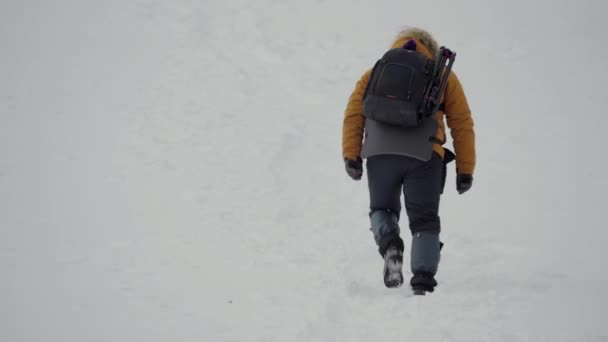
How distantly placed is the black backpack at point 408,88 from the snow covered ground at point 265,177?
3.50 ft

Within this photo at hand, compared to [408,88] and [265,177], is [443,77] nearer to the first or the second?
[408,88]

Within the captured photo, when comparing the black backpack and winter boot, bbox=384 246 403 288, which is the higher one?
the black backpack

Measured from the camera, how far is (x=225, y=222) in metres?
5.84

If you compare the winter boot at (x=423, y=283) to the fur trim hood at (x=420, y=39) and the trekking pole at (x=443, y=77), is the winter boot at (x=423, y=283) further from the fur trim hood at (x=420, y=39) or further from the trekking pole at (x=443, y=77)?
the fur trim hood at (x=420, y=39)

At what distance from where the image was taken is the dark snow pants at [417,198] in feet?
12.7

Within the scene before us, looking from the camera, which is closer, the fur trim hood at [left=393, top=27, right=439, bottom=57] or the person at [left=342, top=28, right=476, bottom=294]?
the person at [left=342, top=28, right=476, bottom=294]

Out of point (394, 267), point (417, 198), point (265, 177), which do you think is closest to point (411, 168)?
point (417, 198)

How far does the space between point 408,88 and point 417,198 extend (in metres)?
0.66

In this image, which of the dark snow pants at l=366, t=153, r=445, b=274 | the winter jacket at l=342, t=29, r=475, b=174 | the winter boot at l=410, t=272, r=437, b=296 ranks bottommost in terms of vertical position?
the winter boot at l=410, t=272, r=437, b=296

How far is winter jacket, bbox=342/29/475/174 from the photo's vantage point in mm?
3984

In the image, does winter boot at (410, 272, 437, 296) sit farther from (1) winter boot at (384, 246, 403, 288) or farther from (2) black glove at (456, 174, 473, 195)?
(2) black glove at (456, 174, 473, 195)

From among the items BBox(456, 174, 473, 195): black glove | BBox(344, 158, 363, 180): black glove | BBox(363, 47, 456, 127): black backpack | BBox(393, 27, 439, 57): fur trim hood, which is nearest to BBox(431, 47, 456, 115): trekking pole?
BBox(363, 47, 456, 127): black backpack

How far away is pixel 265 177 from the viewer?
22.5 feet

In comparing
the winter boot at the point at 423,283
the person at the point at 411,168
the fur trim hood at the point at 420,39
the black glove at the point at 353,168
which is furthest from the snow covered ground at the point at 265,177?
the fur trim hood at the point at 420,39
